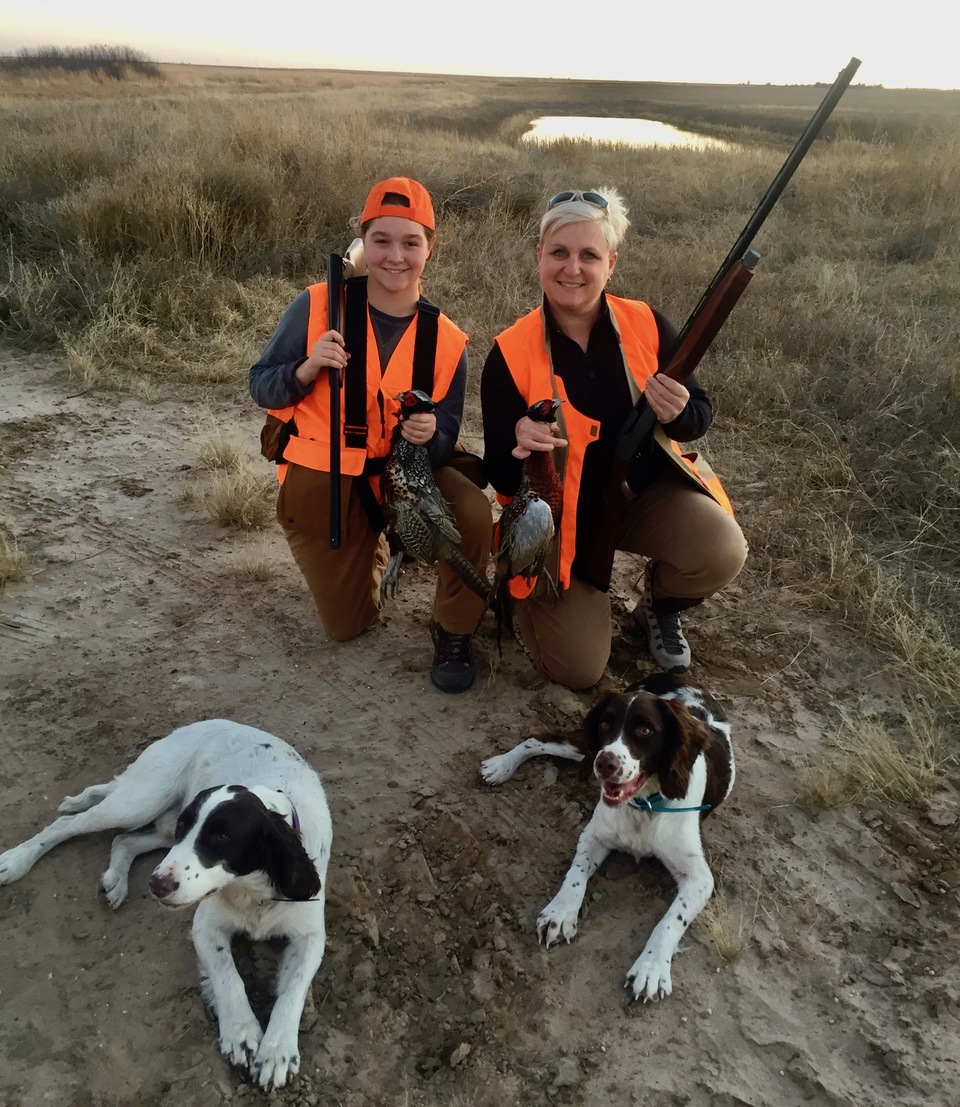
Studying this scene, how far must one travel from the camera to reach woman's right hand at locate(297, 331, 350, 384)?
123 inches

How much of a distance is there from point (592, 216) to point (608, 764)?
6.87 ft

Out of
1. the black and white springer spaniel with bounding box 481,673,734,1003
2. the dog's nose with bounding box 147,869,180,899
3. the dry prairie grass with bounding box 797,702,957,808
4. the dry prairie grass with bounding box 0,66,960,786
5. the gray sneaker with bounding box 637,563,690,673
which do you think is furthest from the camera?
the dry prairie grass with bounding box 0,66,960,786

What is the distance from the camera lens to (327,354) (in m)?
3.12

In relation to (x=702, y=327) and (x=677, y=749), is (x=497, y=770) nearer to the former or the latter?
(x=677, y=749)

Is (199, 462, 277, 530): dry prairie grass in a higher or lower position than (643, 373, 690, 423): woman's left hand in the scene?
lower

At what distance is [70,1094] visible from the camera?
2.05 meters

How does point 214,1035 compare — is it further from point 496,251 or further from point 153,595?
point 496,251

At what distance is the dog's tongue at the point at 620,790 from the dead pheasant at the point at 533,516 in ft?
3.43

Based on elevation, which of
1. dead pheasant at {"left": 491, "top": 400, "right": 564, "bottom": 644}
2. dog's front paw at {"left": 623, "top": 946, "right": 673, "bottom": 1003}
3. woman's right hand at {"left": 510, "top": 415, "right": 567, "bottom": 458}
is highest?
woman's right hand at {"left": 510, "top": 415, "right": 567, "bottom": 458}

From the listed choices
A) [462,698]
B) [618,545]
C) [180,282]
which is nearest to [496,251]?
[180,282]

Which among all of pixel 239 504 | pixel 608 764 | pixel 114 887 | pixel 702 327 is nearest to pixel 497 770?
pixel 608 764

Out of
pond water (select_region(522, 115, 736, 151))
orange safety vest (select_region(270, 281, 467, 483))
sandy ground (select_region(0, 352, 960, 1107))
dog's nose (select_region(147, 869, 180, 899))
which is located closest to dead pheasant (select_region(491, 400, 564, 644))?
orange safety vest (select_region(270, 281, 467, 483))

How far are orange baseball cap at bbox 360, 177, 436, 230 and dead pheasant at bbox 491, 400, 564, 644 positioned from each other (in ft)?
3.08

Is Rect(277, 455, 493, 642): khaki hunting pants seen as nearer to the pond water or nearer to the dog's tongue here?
the dog's tongue
